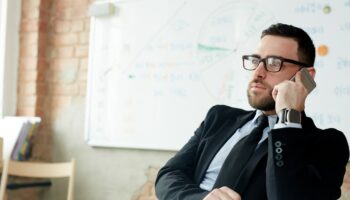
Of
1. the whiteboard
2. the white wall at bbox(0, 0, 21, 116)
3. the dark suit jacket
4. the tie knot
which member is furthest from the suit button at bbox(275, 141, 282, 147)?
the white wall at bbox(0, 0, 21, 116)

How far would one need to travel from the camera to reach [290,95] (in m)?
1.27

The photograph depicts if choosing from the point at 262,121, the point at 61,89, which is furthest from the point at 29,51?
the point at 262,121

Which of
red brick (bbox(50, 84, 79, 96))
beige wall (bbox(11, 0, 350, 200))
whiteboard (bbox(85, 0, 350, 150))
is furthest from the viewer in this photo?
red brick (bbox(50, 84, 79, 96))

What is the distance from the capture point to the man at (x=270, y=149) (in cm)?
116

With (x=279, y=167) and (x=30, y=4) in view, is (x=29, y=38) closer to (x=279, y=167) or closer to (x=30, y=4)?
(x=30, y=4)

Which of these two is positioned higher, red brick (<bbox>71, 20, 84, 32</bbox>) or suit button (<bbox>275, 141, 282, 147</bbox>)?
red brick (<bbox>71, 20, 84, 32</bbox>)

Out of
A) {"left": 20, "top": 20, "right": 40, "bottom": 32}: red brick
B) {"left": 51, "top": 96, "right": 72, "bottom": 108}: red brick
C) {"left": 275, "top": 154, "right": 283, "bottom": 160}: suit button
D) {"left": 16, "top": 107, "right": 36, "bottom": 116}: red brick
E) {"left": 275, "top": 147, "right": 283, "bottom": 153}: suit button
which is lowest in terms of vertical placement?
{"left": 16, "top": 107, "right": 36, "bottom": 116}: red brick

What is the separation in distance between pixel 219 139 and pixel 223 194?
0.32 meters

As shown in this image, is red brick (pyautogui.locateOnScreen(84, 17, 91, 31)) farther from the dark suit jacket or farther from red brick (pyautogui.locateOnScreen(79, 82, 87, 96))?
the dark suit jacket

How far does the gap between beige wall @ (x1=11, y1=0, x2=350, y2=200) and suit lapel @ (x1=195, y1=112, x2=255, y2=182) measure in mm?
1476

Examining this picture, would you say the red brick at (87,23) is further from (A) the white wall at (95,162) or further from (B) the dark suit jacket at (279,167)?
(B) the dark suit jacket at (279,167)

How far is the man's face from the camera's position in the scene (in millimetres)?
1363

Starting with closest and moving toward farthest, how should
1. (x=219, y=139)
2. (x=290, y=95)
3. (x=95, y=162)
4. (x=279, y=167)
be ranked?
(x=279, y=167)
(x=290, y=95)
(x=219, y=139)
(x=95, y=162)

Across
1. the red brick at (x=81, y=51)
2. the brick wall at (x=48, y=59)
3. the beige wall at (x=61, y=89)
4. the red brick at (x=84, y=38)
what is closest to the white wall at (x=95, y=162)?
the beige wall at (x=61, y=89)
